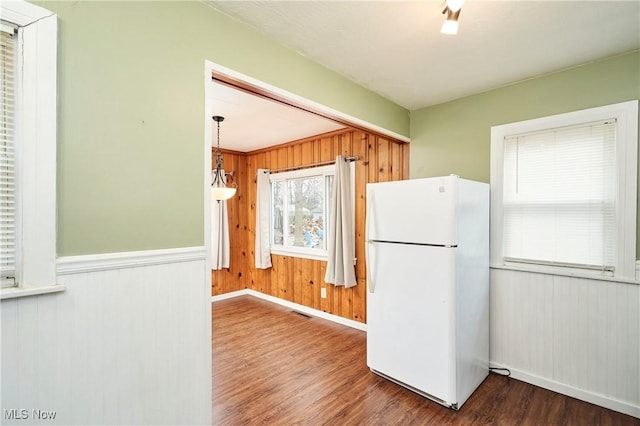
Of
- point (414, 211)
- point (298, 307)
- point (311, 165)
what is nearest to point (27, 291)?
point (414, 211)

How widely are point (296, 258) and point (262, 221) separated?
87 centimetres

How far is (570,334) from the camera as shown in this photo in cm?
229

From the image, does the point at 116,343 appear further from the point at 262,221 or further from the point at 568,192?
the point at 262,221

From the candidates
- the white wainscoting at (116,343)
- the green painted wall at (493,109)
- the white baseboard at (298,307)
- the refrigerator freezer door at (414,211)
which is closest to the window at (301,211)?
the white baseboard at (298,307)

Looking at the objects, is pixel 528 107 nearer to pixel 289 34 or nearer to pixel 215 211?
pixel 289 34

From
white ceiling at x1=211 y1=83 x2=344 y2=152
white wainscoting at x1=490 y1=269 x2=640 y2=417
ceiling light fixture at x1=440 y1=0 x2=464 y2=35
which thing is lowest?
white wainscoting at x1=490 y1=269 x2=640 y2=417

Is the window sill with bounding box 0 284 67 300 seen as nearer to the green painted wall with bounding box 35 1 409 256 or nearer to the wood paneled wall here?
the green painted wall with bounding box 35 1 409 256

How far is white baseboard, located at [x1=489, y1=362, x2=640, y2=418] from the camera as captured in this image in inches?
Answer: 81.0

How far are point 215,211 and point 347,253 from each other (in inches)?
93.3

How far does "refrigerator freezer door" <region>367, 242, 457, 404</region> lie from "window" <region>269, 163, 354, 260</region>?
1.51m

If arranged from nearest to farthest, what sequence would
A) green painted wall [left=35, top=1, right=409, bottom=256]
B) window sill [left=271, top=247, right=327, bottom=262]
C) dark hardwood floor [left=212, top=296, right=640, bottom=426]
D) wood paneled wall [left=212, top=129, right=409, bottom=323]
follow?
green painted wall [left=35, top=1, right=409, bottom=256] < dark hardwood floor [left=212, top=296, right=640, bottom=426] < wood paneled wall [left=212, top=129, right=409, bottom=323] < window sill [left=271, top=247, right=327, bottom=262]

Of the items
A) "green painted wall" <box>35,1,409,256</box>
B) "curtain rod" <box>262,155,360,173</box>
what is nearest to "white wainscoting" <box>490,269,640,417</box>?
"curtain rod" <box>262,155,360,173</box>

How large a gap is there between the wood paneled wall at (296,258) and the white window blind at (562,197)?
3.56 feet

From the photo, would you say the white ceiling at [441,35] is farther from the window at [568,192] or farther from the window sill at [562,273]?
the window sill at [562,273]
